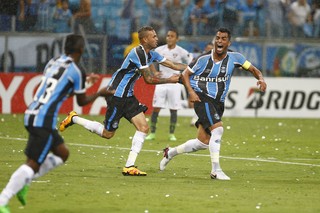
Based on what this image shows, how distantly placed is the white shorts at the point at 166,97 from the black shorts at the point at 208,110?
7712 millimetres

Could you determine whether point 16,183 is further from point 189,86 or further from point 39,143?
point 189,86

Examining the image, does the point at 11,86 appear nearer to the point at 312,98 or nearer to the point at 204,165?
the point at 312,98

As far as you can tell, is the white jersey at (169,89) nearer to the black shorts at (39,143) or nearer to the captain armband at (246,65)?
the captain armband at (246,65)

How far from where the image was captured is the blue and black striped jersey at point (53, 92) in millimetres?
10547

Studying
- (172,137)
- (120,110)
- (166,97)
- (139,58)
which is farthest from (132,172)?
(166,97)

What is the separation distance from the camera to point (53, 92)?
34.7 feet

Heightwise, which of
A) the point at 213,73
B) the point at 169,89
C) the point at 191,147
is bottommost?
the point at 169,89

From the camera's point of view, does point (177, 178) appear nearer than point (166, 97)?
Yes

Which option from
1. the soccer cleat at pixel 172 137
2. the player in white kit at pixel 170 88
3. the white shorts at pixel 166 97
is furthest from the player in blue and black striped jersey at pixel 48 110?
the white shorts at pixel 166 97

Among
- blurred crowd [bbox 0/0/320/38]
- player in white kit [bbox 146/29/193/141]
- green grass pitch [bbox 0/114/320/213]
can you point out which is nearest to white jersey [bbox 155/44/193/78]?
player in white kit [bbox 146/29/193/141]

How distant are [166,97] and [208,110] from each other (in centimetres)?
836

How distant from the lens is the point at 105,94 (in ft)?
36.0

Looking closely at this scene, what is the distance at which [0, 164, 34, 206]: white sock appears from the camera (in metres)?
10.0

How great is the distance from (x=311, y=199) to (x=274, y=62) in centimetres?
1758
